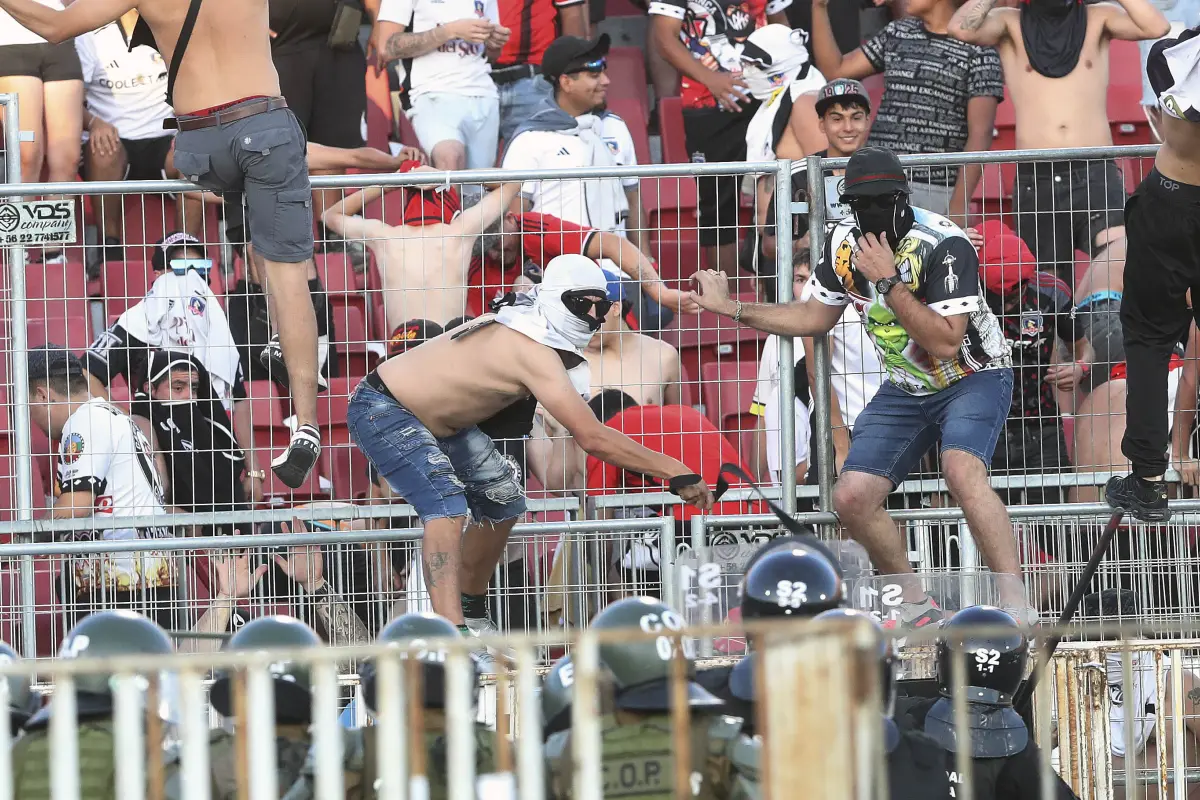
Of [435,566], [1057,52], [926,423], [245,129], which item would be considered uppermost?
[1057,52]

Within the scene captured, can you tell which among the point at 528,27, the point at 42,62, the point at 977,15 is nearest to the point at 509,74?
the point at 528,27

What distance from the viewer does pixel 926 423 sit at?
618cm

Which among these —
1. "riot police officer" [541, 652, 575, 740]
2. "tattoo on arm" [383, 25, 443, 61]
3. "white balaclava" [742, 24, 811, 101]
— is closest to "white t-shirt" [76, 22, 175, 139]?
"tattoo on arm" [383, 25, 443, 61]

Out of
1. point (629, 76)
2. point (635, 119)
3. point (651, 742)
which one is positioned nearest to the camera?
point (651, 742)

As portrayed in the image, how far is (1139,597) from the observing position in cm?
648

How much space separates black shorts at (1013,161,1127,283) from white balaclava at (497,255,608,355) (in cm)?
165

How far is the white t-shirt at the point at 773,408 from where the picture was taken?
21.7 ft

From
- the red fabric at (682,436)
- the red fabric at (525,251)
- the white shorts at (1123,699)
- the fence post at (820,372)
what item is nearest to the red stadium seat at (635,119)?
the red fabric at (525,251)

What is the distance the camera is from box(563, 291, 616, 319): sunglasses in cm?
616

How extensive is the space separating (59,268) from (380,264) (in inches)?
55.7

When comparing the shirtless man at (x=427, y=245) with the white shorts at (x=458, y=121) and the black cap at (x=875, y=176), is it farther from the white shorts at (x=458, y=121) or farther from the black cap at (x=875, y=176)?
the white shorts at (x=458, y=121)

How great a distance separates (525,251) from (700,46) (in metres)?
3.13

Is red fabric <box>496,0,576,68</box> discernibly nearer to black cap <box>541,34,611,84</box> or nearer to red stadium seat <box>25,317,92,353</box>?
black cap <box>541,34,611,84</box>

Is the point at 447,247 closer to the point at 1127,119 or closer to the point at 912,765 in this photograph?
the point at 912,765
